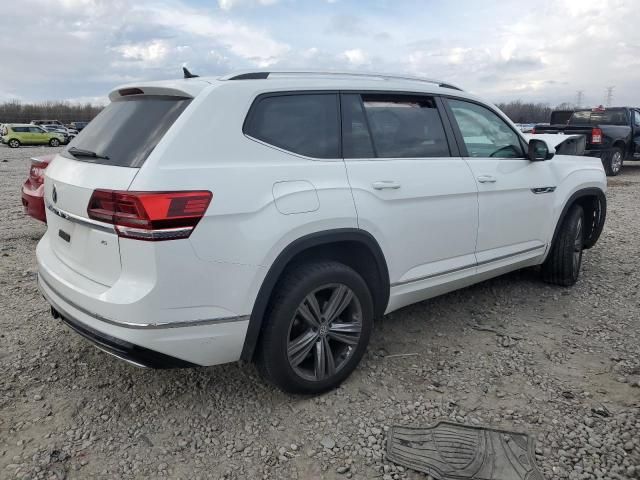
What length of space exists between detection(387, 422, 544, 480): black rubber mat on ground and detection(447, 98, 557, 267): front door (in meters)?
1.45

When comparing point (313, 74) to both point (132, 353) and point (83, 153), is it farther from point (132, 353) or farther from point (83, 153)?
point (132, 353)

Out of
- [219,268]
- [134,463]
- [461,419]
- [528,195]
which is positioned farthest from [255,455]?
[528,195]

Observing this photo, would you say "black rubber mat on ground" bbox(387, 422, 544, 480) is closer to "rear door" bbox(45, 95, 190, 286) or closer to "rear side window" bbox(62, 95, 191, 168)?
"rear door" bbox(45, 95, 190, 286)

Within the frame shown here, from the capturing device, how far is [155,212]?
231cm

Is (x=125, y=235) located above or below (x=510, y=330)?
above

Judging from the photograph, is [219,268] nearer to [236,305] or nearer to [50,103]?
[236,305]

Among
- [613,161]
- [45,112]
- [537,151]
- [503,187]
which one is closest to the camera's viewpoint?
[503,187]

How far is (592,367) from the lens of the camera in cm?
349

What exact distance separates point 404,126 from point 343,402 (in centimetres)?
181

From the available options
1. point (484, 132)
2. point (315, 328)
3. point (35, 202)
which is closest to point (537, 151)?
point (484, 132)

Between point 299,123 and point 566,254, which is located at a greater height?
point 299,123

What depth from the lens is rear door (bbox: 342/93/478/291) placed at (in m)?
3.12

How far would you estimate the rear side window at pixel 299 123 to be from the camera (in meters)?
2.77

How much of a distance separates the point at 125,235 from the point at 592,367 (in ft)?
10.0
